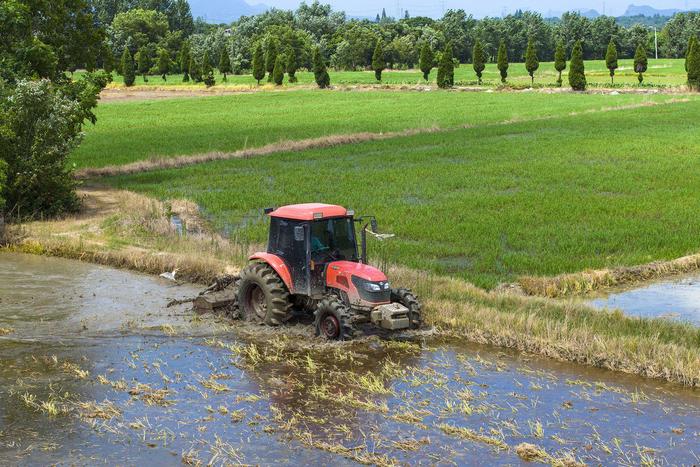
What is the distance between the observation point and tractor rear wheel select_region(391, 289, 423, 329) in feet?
49.0

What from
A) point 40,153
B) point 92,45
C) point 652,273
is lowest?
point 652,273

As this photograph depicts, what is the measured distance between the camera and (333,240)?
51.0 ft

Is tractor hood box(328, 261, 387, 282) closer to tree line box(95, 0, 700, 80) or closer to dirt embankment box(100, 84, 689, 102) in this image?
dirt embankment box(100, 84, 689, 102)

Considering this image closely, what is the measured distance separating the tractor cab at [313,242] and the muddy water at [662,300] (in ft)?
18.8

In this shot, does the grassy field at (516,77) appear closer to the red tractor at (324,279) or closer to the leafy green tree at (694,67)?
the leafy green tree at (694,67)

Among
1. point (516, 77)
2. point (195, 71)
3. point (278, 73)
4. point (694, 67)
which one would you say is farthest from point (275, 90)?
point (694, 67)

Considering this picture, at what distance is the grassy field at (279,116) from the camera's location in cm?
4666

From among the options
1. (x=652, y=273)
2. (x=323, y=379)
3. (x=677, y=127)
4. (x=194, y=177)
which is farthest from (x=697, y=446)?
(x=677, y=127)

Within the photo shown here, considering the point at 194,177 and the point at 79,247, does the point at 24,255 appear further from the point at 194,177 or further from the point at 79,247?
the point at 194,177

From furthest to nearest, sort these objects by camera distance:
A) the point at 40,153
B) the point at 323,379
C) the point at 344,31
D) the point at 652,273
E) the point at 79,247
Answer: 1. the point at 344,31
2. the point at 40,153
3. the point at 79,247
4. the point at 652,273
5. the point at 323,379

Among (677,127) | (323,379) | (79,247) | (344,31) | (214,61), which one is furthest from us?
(344,31)

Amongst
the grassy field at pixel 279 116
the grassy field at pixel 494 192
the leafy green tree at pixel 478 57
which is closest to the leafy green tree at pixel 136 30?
the grassy field at pixel 279 116

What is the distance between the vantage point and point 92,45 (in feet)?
Answer: 118

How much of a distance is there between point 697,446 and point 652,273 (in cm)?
1034
